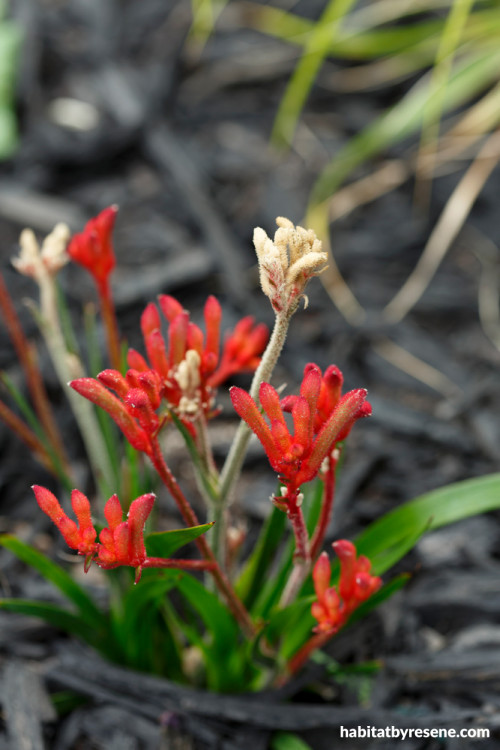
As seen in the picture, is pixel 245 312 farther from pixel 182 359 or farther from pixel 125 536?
pixel 125 536

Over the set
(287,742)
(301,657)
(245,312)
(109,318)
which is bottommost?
(287,742)

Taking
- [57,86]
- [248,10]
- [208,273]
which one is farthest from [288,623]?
[248,10]

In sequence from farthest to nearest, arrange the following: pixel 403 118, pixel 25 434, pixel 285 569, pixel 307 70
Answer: pixel 307 70 < pixel 403 118 < pixel 25 434 < pixel 285 569

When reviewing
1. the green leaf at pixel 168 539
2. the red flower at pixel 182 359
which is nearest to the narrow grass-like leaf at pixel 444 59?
the red flower at pixel 182 359

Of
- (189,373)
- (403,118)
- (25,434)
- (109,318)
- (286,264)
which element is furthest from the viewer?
(403,118)

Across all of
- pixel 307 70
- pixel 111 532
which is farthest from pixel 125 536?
pixel 307 70

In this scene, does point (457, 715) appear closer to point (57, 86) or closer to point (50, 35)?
point (57, 86)

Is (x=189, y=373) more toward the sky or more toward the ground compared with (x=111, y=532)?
more toward the sky
